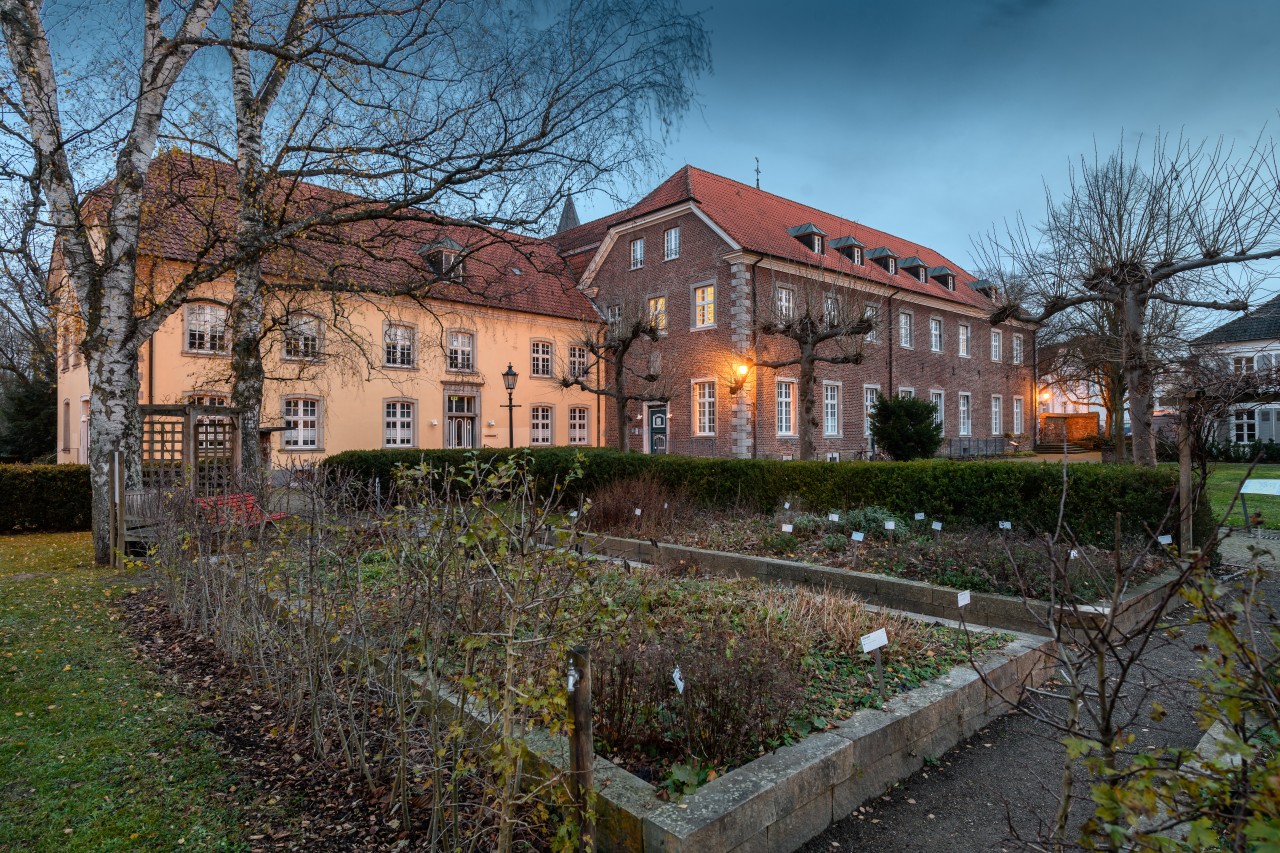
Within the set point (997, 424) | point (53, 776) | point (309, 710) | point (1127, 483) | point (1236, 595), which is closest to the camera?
point (1236, 595)

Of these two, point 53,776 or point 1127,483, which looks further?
point 1127,483

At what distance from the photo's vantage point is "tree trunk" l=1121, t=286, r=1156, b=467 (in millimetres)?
10758

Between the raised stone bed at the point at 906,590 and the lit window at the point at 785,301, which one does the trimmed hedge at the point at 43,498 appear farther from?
the lit window at the point at 785,301

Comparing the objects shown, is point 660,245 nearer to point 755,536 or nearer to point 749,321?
point 749,321

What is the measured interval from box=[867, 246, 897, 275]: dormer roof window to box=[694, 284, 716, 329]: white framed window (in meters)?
9.08

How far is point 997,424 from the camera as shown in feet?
108

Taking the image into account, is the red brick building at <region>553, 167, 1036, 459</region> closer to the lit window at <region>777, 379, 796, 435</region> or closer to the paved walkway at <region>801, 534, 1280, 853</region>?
the lit window at <region>777, 379, 796, 435</region>

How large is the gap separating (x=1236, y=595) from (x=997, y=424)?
35150 mm

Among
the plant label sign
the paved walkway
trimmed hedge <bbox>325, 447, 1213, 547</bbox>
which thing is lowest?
the paved walkway

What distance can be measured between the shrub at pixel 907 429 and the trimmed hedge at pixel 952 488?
28.4ft

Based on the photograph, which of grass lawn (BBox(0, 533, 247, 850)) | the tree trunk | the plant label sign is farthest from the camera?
the tree trunk

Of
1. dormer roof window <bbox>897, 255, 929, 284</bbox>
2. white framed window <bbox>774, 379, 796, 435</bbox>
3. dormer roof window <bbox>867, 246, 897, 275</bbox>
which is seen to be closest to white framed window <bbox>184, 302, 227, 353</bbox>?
white framed window <bbox>774, 379, 796, 435</bbox>

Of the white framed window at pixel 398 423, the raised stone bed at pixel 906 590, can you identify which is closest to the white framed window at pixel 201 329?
the white framed window at pixel 398 423

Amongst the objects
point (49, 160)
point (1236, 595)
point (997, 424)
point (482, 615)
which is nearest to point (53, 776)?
point (482, 615)
